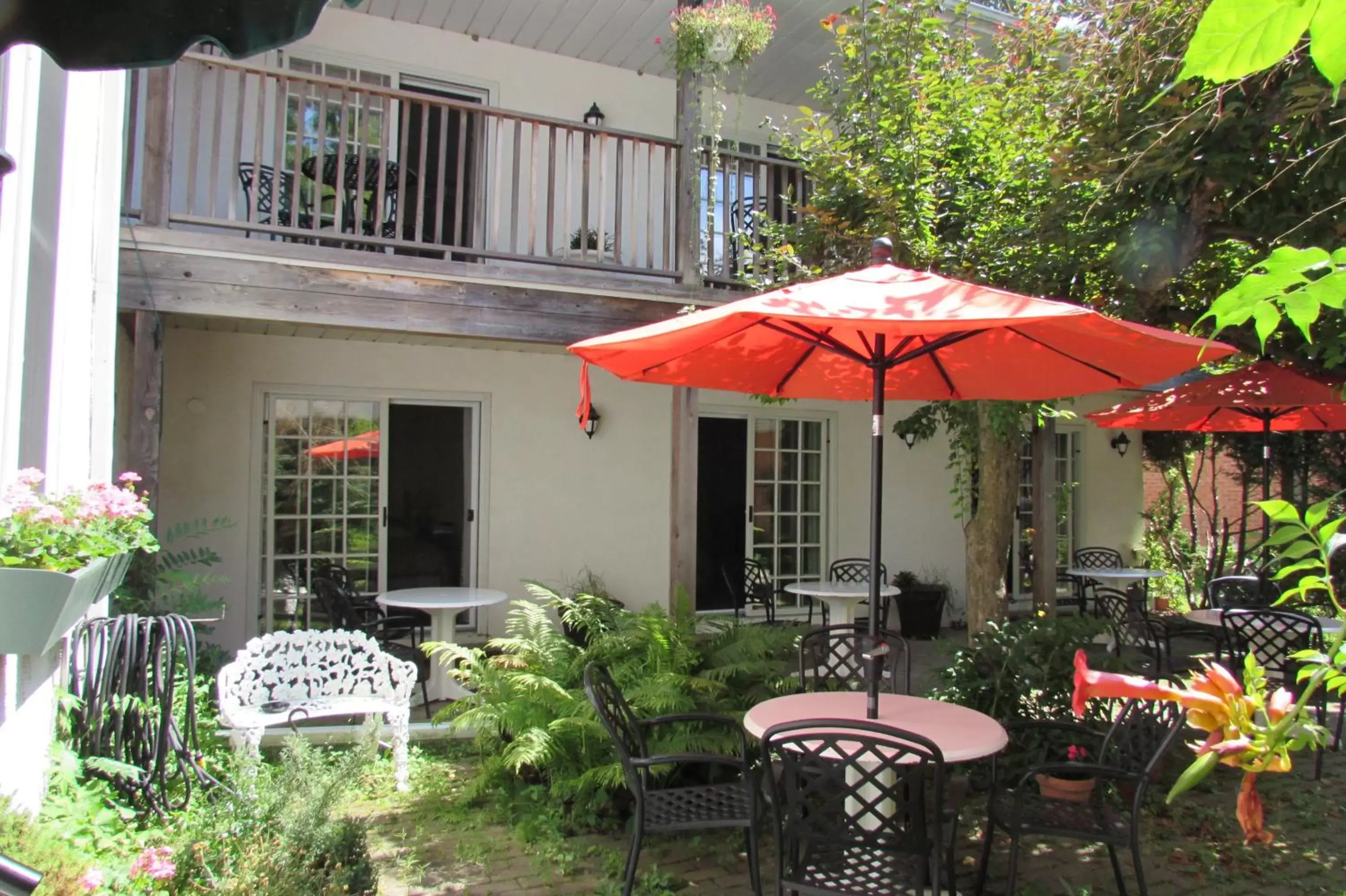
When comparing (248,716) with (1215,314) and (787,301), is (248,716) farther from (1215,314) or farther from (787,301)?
(1215,314)

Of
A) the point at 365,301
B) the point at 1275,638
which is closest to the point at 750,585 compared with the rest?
the point at 1275,638

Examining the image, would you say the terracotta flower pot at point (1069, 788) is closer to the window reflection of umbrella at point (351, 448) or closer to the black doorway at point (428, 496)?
the black doorway at point (428, 496)

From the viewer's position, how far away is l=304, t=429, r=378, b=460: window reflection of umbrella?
7410 millimetres

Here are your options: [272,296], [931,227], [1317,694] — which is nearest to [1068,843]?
[1317,694]

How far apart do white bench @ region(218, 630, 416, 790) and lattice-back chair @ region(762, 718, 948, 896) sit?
2.35 meters

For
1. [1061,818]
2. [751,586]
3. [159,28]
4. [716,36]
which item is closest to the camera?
[159,28]

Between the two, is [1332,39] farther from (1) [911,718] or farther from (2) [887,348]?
(2) [887,348]

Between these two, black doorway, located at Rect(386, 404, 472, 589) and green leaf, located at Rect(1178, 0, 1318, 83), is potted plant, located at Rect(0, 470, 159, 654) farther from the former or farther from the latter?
black doorway, located at Rect(386, 404, 472, 589)

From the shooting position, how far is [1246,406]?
6.07 meters

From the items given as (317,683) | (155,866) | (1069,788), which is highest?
(317,683)

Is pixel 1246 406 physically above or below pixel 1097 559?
above

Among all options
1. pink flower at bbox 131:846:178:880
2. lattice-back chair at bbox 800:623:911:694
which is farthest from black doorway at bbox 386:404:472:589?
pink flower at bbox 131:846:178:880

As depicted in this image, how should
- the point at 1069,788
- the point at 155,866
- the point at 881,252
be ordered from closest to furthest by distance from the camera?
the point at 155,866 → the point at 881,252 → the point at 1069,788

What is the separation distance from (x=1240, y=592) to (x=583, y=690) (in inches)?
212
